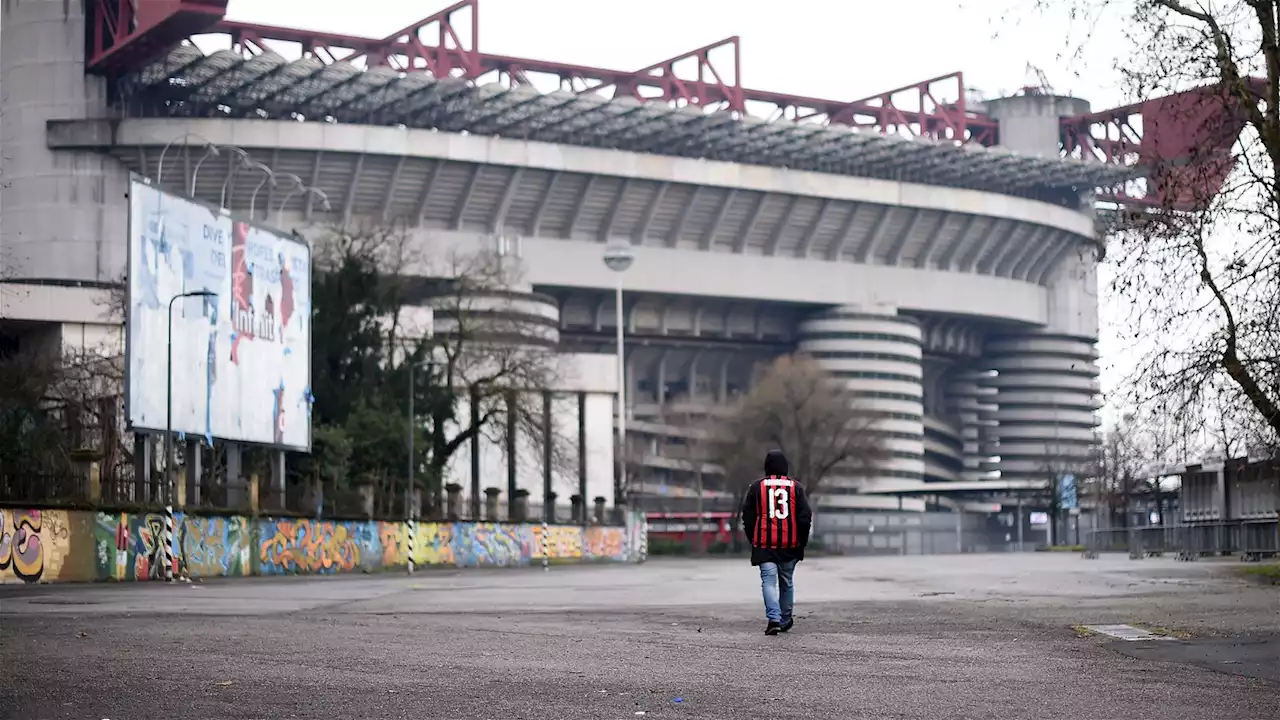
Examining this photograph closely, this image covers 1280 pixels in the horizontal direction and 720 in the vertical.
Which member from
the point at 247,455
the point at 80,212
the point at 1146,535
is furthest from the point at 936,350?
the point at 247,455

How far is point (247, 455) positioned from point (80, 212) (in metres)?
60.5

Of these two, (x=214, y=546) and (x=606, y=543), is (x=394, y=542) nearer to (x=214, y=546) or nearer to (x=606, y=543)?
(x=214, y=546)

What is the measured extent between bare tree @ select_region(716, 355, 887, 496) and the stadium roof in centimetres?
1615

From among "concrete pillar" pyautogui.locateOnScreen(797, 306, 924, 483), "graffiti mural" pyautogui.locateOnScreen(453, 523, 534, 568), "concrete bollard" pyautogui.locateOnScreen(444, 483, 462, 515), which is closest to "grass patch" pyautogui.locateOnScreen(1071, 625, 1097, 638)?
"graffiti mural" pyautogui.locateOnScreen(453, 523, 534, 568)

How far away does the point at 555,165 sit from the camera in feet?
403

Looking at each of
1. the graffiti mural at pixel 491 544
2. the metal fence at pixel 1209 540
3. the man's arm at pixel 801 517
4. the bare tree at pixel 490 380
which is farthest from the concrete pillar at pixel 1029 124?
the man's arm at pixel 801 517

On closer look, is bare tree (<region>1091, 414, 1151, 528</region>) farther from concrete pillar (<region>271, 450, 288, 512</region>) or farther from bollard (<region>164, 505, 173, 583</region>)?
bollard (<region>164, 505, 173, 583</region>)

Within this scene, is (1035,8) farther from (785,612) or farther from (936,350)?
(936,350)

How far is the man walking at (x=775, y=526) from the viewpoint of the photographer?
61.0ft

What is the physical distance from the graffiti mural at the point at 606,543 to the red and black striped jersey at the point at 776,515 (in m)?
61.0

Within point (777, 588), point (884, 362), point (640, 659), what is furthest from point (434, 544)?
point (884, 362)

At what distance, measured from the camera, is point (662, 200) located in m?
130

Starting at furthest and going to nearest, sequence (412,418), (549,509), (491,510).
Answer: (549,509) < (491,510) < (412,418)

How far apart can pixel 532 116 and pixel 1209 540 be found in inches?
2508
